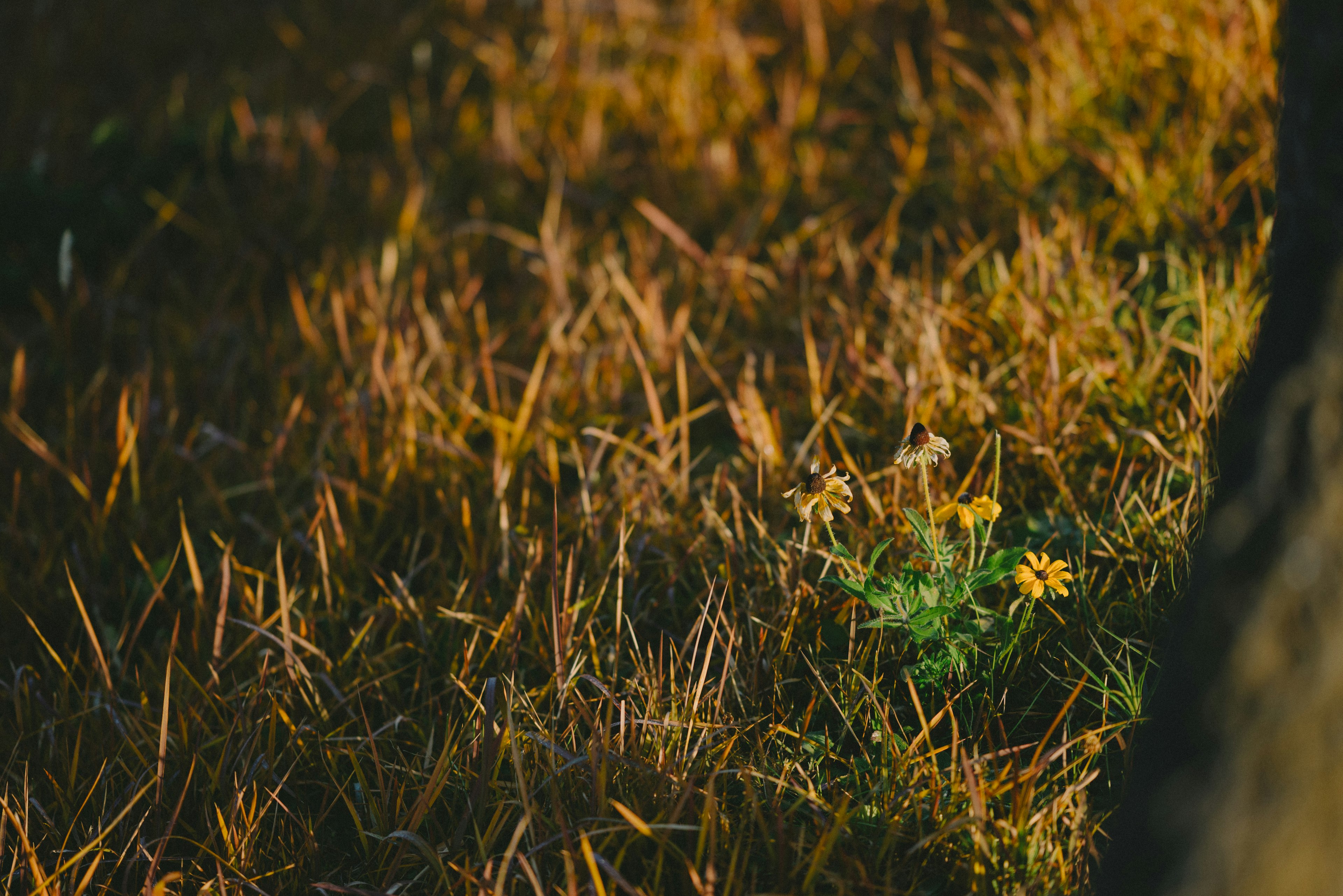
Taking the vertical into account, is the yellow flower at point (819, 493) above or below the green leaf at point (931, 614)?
above

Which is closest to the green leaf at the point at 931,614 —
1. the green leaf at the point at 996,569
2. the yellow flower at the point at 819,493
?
the green leaf at the point at 996,569

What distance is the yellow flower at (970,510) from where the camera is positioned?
1.20 m

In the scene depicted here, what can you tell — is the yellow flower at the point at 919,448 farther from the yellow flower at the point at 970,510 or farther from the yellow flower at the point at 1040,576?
the yellow flower at the point at 1040,576

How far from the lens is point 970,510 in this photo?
48.4 inches

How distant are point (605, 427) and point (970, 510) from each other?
966 mm

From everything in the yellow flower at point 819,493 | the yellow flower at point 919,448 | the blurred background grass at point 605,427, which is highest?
the yellow flower at point 919,448

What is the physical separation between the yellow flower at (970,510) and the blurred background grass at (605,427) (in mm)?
164

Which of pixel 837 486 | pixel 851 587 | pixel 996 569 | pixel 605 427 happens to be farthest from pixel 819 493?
pixel 605 427

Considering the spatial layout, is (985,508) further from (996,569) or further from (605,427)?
(605,427)

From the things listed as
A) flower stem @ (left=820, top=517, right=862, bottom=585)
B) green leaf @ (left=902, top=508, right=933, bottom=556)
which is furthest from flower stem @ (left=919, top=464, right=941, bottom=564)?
flower stem @ (left=820, top=517, right=862, bottom=585)

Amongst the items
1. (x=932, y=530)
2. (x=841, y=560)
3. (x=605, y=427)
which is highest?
(x=932, y=530)

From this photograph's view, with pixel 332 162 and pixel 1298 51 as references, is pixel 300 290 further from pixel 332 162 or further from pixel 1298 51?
pixel 1298 51

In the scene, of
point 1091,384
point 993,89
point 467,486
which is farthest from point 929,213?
point 467,486

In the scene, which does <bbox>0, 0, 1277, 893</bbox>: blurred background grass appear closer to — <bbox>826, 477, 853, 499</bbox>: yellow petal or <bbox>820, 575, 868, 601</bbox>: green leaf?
<bbox>820, 575, 868, 601</bbox>: green leaf
